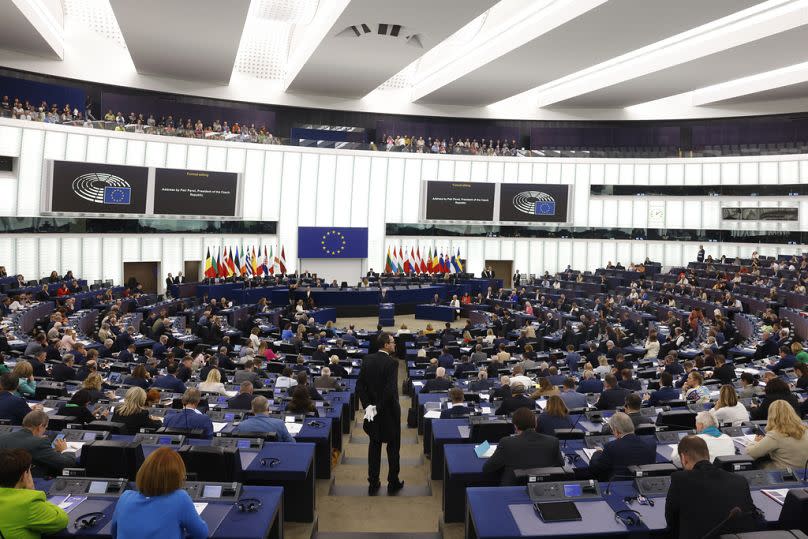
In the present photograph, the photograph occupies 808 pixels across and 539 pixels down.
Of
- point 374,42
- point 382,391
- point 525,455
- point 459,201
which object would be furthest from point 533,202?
point 525,455

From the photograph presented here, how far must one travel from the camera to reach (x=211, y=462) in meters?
5.13

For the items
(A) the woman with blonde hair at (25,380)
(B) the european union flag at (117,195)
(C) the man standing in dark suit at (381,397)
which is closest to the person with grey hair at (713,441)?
(C) the man standing in dark suit at (381,397)

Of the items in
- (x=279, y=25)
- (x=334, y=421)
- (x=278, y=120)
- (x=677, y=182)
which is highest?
(x=279, y=25)

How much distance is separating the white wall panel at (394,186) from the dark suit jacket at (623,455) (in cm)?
3020

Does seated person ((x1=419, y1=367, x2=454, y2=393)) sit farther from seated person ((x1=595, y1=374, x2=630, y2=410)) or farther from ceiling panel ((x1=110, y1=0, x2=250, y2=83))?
ceiling panel ((x1=110, y1=0, x2=250, y2=83))

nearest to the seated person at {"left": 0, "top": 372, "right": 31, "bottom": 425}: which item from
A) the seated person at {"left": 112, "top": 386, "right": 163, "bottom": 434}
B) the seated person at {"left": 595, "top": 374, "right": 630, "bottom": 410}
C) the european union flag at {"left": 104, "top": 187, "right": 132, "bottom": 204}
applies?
the seated person at {"left": 112, "top": 386, "right": 163, "bottom": 434}

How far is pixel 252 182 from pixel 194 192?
12.2 ft

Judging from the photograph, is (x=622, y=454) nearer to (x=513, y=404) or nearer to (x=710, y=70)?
(x=513, y=404)

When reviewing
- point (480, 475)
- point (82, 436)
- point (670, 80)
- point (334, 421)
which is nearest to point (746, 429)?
point (480, 475)

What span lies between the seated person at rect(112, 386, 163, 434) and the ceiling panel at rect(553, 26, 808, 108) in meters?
22.9

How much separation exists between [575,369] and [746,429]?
6.75 meters

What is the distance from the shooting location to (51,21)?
25.1 m

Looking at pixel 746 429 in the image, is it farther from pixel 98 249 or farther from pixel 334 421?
pixel 98 249

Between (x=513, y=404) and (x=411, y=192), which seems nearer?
(x=513, y=404)
